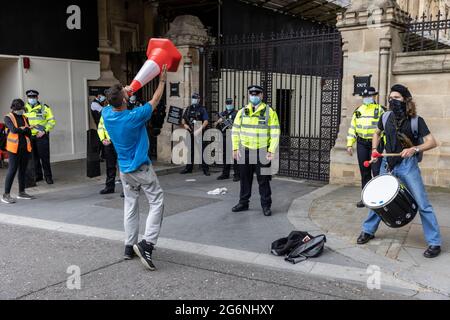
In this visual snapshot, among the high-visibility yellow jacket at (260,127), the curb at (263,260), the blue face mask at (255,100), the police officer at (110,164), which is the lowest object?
the curb at (263,260)

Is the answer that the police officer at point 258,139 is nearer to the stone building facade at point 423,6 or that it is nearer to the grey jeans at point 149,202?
the grey jeans at point 149,202

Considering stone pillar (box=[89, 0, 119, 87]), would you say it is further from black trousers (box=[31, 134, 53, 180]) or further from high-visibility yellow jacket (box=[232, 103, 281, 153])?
high-visibility yellow jacket (box=[232, 103, 281, 153])

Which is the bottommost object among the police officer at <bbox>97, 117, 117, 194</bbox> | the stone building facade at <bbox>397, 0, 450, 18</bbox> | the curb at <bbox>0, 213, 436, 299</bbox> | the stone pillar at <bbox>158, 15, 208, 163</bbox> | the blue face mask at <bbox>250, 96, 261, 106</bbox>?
the curb at <bbox>0, 213, 436, 299</bbox>

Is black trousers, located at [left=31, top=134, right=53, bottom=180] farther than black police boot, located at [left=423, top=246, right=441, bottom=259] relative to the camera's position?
Yes

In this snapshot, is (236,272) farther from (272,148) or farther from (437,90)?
(437,90)

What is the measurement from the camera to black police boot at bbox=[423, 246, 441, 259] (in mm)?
5000

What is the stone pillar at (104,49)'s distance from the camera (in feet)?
43.6

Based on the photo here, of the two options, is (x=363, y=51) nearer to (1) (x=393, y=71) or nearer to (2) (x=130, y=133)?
(1) (x=393, y=71)

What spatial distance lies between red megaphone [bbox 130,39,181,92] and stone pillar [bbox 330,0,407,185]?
16.2 ft

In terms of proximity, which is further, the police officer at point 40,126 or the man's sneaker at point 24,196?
the police officer at point 40,126

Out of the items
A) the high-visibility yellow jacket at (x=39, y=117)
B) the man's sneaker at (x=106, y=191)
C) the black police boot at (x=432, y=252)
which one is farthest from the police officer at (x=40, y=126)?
the black police boot at (x=432, y=252)

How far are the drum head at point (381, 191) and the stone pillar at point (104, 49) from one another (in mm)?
9661

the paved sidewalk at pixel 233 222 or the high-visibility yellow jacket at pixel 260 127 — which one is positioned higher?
the high-visibility yellow jacket at pixel 260 127

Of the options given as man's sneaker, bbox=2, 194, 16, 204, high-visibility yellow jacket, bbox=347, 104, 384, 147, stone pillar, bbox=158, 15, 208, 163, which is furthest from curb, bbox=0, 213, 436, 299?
stone pillar, bbox=158, 15, 208, 163
